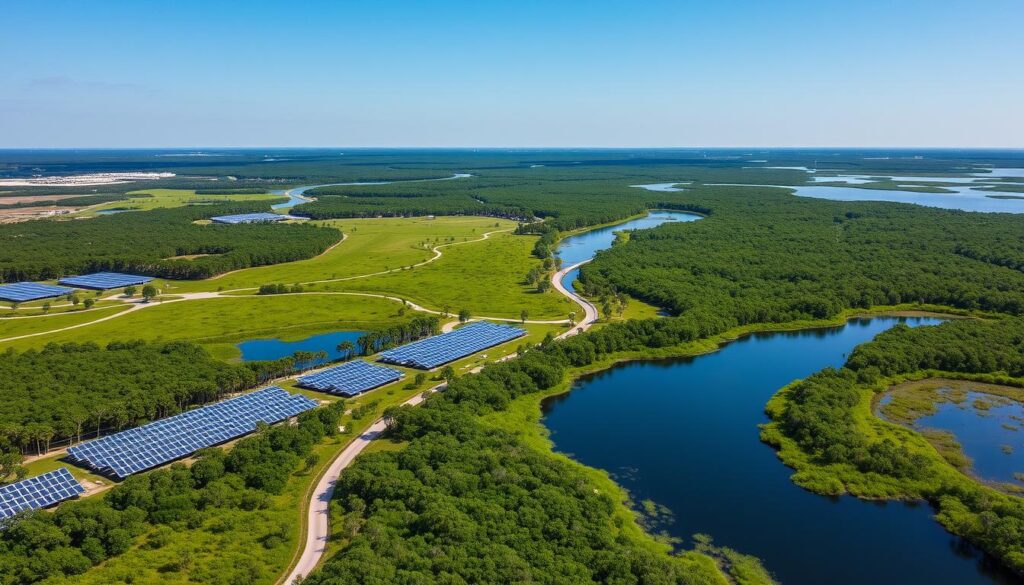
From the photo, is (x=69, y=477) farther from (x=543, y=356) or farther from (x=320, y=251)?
(x=320, y=251)

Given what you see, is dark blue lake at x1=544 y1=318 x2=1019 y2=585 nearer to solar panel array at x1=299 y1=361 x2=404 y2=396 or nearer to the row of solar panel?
solar panel array at x1=299 y1=361 x2=404 y2=396

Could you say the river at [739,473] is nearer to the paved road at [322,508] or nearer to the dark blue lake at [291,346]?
the paved road at [322,508]

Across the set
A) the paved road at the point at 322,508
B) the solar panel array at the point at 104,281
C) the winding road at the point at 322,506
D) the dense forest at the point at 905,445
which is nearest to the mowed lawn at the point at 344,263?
the solar panel array at the point at 104,281

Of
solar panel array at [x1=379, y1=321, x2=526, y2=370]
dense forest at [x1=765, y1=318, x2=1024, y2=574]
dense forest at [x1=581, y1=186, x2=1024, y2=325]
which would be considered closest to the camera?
dense forest at [x1=765, y1=318, x2=1024, y2=574]

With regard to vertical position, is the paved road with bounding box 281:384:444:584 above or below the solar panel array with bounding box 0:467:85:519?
below

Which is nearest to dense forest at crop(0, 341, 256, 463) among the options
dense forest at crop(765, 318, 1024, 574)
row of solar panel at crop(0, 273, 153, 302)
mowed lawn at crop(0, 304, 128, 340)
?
mowed lawn at crop(0, 304, 128, 340)

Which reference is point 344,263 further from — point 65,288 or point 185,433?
point 185,433

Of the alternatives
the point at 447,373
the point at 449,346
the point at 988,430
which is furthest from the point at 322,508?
the point at 988,430
